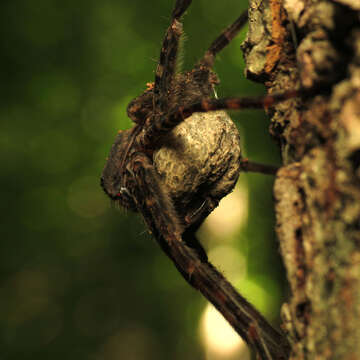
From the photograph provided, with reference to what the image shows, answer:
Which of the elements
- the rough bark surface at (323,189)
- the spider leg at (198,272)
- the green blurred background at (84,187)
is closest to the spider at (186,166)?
the spider leg at (198,272)

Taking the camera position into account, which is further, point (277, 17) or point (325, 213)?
point (277, 17)

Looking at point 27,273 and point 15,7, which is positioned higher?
point 15,7

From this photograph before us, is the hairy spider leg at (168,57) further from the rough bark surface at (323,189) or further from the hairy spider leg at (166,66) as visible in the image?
the rough bark surface at (323,189)

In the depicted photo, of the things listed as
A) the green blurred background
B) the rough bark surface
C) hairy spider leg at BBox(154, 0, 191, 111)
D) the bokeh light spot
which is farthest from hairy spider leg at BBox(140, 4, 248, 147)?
Answer: the bokeh light spot

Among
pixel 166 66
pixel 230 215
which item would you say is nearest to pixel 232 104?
pixel 166 66

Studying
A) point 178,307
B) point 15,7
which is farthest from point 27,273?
point 15,7

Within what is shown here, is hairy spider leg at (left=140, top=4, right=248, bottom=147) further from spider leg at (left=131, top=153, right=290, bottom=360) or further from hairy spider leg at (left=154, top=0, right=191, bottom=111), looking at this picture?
spider leg at (left=131, top=153, right=290, bottom=360)

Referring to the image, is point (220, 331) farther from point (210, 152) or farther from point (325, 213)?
point (325, 213)
